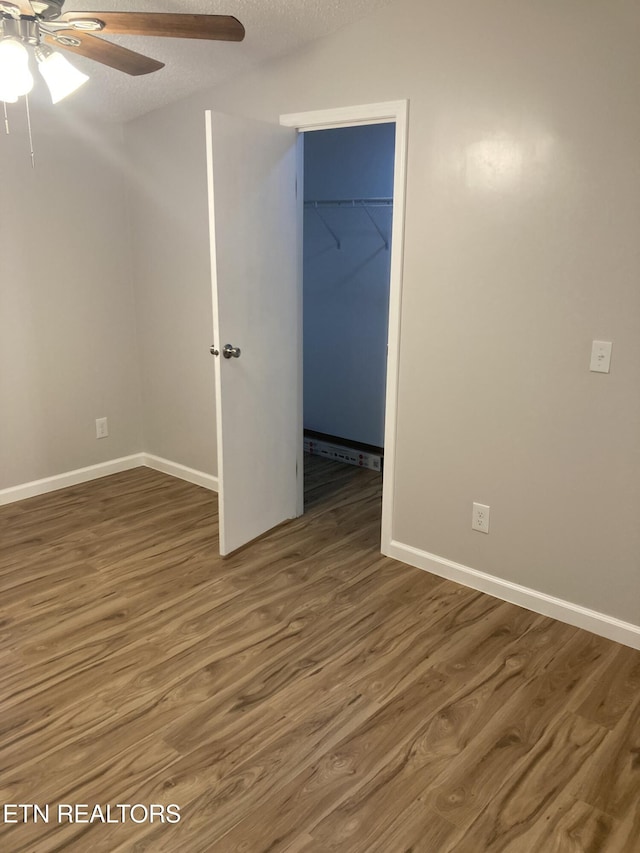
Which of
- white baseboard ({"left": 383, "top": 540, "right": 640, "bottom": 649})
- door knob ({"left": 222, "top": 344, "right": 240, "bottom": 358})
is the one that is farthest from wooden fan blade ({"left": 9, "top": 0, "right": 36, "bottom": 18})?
white baseboard ({"left": 383, "top": 540, "right": 640, "bottom": 649})

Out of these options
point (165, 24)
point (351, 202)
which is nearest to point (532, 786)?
point (165, 24)

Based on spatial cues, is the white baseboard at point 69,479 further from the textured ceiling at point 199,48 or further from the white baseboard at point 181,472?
the textured ceiling at point 199,48

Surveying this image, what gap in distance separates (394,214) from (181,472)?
219 cm

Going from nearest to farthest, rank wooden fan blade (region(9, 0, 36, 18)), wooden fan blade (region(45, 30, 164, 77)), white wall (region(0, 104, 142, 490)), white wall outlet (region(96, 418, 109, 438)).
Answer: wooden fan blade (region(9, 0, 36, 18)), wooden fan blade (region(45, 30, 164, 77)), white wall (region(0, 104, 142, 490)), white wall outlet (region(96, 418, 109, 438))

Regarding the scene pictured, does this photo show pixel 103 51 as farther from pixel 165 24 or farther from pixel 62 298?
pixel 62 298

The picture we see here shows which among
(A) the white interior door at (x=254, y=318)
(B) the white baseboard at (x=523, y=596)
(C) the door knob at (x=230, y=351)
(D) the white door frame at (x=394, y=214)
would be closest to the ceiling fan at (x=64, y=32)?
(A) the white interior door at (x=254, y=318)

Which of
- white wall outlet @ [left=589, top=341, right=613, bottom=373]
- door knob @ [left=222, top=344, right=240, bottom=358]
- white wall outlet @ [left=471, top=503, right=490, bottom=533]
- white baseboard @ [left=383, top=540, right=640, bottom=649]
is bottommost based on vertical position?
white baseboard @ [left=383, top=540, right=640, bottom=649]

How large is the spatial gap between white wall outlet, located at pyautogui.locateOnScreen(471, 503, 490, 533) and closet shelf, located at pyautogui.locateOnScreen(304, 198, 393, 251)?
6.78 feet

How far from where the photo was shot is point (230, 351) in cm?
295

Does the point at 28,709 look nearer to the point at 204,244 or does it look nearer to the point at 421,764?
the point at 421,764

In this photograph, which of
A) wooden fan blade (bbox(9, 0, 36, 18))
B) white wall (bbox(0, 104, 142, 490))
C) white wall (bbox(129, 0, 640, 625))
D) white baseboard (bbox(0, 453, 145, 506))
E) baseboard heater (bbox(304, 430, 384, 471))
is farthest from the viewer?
baseboard heater (bbox(304, 430, 384, 471))

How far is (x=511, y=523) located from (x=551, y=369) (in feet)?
2.21

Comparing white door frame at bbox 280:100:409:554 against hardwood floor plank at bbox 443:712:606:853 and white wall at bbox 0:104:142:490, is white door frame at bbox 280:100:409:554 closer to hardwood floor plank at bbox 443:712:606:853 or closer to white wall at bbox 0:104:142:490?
hardwood floor plank at bbox 443:712:606:853

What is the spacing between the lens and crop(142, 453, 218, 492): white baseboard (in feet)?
13.2
